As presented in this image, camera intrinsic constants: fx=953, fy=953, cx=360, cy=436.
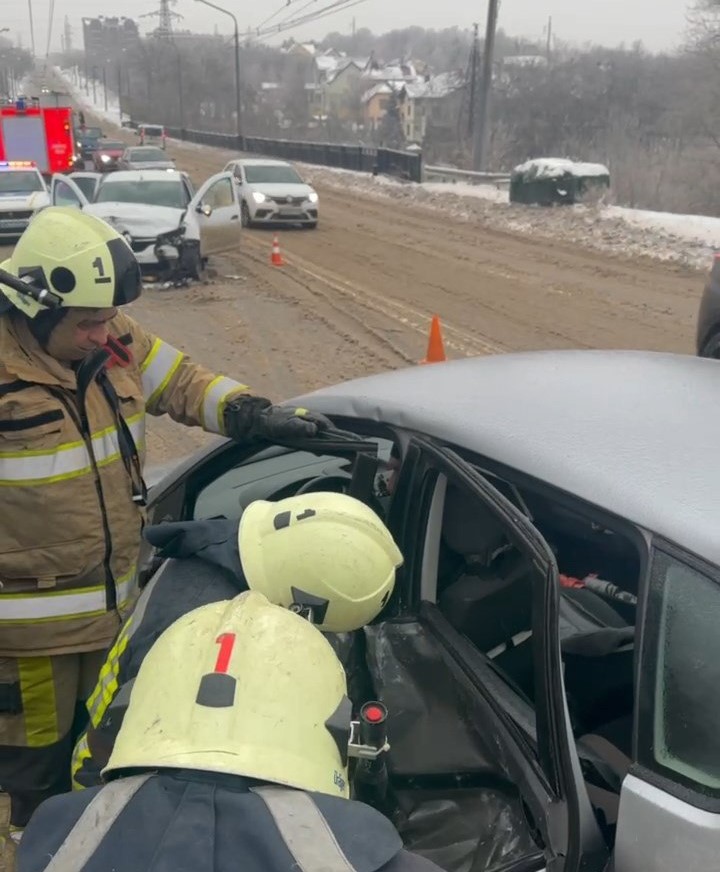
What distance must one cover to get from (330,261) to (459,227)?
185 inches

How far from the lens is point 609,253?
49.8ft

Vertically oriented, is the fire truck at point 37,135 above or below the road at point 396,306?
above

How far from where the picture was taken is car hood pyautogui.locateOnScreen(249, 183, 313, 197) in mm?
Answer: 18531

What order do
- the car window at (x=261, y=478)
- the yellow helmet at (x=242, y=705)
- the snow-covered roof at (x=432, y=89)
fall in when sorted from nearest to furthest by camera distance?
the yellow helmet at (x=242, y=705) → the car window at (x=261, y=478) → the snow-covered roof at (x=432, y=89)

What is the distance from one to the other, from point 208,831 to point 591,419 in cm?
120

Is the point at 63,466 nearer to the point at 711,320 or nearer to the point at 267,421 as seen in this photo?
A: the point at 267,421

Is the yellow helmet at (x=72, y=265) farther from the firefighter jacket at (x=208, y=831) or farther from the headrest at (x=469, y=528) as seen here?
the firefighter jacket at (x=208, y=831)

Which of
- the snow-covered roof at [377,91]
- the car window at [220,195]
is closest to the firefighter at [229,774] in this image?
the car window at [220,195]

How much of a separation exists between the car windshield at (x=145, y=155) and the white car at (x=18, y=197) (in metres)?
10.3

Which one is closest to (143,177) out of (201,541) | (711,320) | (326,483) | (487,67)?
(711,320)

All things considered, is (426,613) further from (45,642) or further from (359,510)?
(45,642)

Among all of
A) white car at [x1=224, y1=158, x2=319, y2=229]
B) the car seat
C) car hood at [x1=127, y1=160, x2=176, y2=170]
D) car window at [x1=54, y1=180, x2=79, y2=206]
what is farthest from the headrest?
car hood at [x1=127, y1=160, x2=176, y2=170]

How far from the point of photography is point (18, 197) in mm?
17875

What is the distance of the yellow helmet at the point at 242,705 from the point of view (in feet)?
4.87
